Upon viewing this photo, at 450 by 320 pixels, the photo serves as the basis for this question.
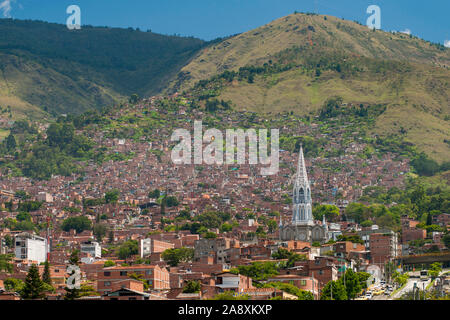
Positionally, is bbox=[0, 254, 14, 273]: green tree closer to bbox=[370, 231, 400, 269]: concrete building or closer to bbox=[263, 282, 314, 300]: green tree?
bbox=[263, 282, 314, 300]: green tree

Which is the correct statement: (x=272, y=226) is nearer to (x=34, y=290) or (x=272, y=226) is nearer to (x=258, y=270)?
(x=258, y=270)

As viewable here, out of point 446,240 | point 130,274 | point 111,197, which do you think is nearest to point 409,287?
point 130,274

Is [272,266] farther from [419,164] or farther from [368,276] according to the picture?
[419,164]

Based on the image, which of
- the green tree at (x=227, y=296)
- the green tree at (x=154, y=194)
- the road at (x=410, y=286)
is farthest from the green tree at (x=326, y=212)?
the green tree at (x=227, y=296)

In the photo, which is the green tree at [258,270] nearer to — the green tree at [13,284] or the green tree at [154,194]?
the green tree at [13,284]

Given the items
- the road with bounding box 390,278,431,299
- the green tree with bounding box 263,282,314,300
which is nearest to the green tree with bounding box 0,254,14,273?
the green tree with bounding box 263,282,314,300
